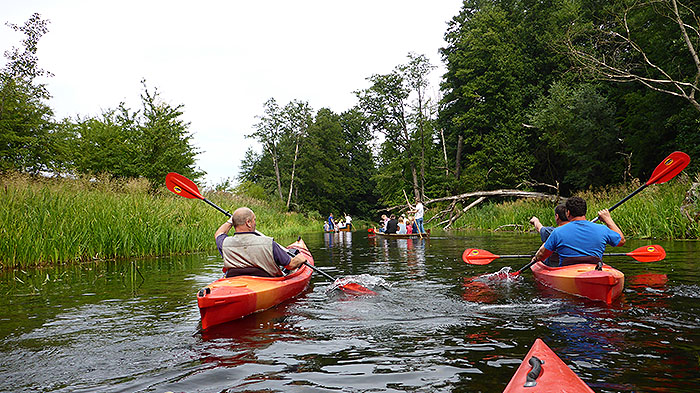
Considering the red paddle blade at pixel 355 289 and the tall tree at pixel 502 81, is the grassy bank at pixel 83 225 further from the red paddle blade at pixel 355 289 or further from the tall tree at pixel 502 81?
the tall tree at pixel 502 81

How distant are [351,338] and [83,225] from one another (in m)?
7.38

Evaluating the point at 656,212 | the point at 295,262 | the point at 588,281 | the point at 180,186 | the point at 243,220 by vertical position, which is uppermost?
the point at 180,186

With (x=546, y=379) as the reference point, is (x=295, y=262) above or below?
above

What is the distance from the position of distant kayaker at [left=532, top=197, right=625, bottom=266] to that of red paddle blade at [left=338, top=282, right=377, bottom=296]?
2.55 meters

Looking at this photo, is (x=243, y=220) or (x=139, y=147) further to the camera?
(x=139, y=147)

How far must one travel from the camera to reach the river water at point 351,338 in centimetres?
303

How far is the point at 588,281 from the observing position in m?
5.23

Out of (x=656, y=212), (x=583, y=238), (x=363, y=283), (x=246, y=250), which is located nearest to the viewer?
(x=246, y=250)

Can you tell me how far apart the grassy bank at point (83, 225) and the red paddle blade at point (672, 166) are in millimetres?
10218

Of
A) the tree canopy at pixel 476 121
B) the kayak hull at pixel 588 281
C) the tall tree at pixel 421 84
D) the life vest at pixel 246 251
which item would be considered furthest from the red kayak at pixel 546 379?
the tall tree at pixel 421 84

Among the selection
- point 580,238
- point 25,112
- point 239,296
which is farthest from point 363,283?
point 25,112

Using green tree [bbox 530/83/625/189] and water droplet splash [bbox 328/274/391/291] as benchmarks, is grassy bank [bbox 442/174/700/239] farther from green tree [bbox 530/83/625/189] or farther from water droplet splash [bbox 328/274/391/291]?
water droplet splash [bbox 328/274/391/291]

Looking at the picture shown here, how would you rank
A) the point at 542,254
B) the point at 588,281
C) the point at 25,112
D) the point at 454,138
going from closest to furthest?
the point at 588,281 → the point at 542,254 → the point at 25,112 → the point at 454,138

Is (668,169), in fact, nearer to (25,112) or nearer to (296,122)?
(25,112)
